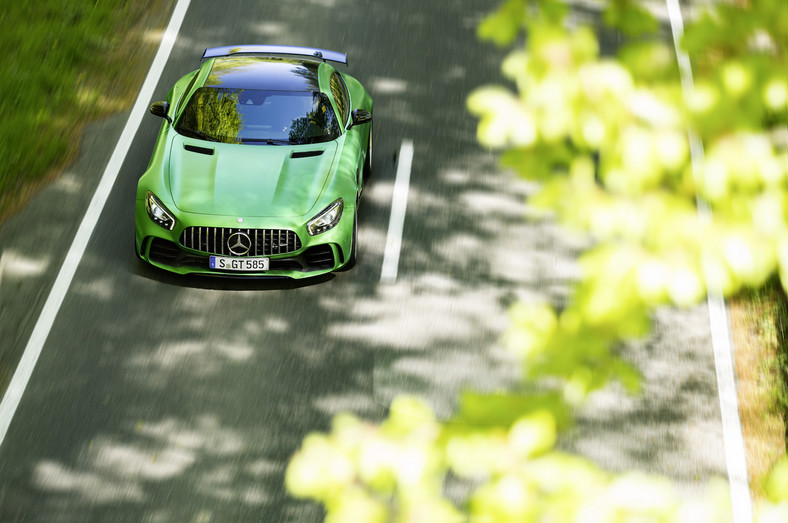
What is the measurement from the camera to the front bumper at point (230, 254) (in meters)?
8.48

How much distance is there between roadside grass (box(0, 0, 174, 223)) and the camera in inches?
419

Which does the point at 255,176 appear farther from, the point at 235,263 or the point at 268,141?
the point at 235,263

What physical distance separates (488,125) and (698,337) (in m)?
4.68

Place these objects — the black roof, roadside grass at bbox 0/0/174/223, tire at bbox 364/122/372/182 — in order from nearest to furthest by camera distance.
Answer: the black roof
tire at bbox 364/122/372/182
roadside grass at bbox 0/0/174/223

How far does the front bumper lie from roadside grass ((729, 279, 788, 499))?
3891 mm

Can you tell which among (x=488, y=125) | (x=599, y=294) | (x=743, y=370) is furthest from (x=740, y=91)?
(x=488, y=125)

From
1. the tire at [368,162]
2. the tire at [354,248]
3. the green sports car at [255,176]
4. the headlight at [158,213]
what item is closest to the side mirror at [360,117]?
the green sports car at [255,176]

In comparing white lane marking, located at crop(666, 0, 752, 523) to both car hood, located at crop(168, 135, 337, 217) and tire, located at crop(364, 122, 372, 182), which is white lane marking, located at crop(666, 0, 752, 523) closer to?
car hood, located at crop(168, 135, 337, 217)

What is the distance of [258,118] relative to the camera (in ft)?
30.6

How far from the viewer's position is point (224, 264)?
28.0 feet

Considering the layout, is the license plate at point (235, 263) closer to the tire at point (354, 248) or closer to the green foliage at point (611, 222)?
the tire at point (354, 248)

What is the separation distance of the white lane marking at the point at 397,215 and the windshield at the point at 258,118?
1149mm

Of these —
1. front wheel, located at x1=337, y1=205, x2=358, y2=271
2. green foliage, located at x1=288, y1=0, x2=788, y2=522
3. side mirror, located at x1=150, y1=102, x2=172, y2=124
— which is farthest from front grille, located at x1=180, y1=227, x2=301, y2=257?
green foliage, located at x1=288, y1=0, x2=788, y2=522

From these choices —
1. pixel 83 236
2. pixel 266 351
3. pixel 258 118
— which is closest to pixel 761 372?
pixel 266 351
